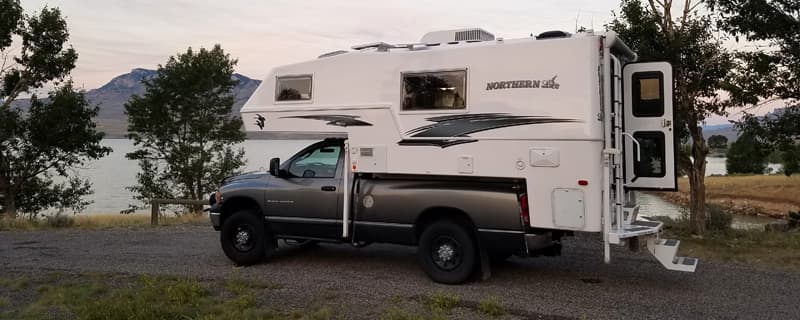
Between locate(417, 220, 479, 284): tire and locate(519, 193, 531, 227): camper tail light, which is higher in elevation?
locate(519, 193, 531, 227): camper tail light

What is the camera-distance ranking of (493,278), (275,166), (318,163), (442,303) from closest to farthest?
(442,303) → (493,278) → (318,163) → (275,166)

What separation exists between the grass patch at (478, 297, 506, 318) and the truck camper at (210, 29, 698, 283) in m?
1.03

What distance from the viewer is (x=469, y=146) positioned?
7.54 m

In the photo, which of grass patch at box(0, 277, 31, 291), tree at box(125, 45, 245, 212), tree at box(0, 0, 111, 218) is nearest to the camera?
grass patch at box(0, 277, 31, 291)

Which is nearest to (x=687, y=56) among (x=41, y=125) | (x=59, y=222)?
(x=59, y=222)

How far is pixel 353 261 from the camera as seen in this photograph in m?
9.44

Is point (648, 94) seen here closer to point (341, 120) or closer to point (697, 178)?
point (341, 120)

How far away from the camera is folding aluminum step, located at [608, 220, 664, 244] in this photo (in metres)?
6.96

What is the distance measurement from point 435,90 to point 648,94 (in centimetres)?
254

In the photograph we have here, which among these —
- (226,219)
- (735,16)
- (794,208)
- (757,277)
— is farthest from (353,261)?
(794,208)

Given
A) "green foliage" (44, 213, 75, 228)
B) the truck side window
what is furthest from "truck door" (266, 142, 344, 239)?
"green foliage" (44, 213, 75, 228)

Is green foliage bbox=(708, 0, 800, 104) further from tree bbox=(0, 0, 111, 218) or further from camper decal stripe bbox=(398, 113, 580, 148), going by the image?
tree bbox=(0, 0, 111, 218)

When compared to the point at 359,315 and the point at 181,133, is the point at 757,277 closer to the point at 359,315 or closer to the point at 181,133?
the point at 359,315

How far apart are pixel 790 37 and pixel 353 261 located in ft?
26.0
